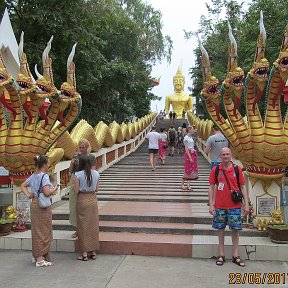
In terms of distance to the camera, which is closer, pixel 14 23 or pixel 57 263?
pixel 57 263

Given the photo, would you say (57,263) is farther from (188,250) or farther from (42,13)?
(42,13)

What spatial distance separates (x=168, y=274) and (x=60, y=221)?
114 inches

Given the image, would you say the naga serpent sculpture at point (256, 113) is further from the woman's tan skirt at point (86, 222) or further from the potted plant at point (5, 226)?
the potted plant at point (5, 226)

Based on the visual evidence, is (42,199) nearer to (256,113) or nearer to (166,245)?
(166,245)

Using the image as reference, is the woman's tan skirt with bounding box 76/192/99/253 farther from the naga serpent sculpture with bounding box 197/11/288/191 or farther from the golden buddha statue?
the golden buddha statue

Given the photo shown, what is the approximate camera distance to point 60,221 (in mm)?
7719

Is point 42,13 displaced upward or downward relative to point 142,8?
downward

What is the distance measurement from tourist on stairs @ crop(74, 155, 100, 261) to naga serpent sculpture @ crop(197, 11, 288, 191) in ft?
7.84

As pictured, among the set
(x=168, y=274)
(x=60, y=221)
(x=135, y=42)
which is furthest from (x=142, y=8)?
(x=168, y=274)

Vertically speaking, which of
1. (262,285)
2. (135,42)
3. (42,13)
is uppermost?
(135,42)

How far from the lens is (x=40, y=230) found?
228 inches
